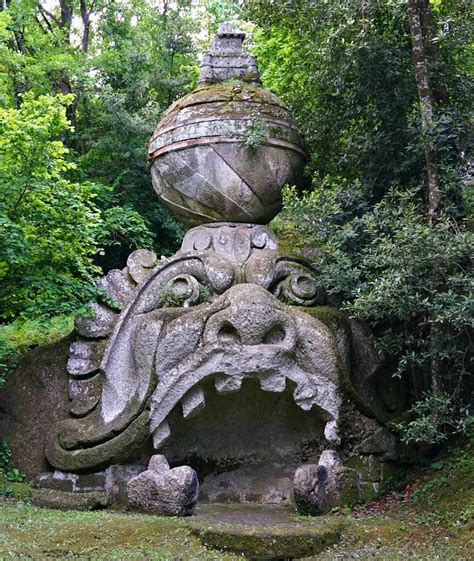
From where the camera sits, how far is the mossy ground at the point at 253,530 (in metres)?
5.21

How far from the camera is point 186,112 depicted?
312 inches

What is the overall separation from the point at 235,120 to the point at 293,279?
1.60m

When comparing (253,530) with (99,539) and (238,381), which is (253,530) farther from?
(238,381)

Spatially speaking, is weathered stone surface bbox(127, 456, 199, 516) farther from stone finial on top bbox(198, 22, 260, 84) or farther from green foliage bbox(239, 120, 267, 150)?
stone finial on top bbox(198, 22, 260, 84)

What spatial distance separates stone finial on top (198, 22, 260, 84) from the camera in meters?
8.32

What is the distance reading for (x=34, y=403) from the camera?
765cm

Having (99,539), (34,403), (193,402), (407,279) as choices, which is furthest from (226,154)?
(99,539)

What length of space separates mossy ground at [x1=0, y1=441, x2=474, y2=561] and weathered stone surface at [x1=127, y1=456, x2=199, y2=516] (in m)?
0.17

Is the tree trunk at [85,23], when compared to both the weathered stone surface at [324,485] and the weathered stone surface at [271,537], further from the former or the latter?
the weathered stone surface at [271,537]

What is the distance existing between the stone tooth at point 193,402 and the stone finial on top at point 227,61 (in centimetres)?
331

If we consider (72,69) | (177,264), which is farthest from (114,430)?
(72,69)

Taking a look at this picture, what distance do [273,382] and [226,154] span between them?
231 centimetres

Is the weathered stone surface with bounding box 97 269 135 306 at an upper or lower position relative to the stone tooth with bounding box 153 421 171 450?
upper

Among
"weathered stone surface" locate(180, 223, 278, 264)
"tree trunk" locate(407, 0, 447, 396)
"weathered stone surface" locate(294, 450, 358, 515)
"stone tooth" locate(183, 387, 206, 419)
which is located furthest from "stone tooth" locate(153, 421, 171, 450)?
"tree trunk" locate(407, 0, 447, 396)
